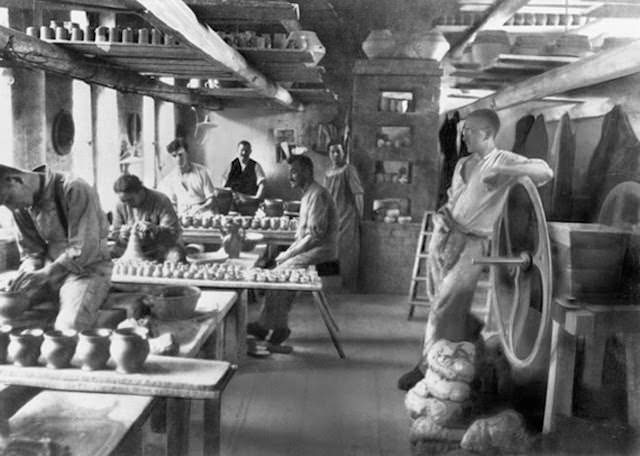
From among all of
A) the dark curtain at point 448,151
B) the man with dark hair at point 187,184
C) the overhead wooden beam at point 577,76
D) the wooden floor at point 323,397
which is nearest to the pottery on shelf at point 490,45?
the overhead wooden beam at point 577,76

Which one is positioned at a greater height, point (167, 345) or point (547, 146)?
point (547, 146)

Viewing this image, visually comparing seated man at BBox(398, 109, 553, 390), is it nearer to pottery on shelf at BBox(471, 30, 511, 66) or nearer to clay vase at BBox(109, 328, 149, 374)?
pottery on shelf at BBox(471, 30, 511, 66)

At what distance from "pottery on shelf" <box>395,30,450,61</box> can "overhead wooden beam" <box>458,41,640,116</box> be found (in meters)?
1.15

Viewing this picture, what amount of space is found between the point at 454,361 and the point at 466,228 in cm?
106

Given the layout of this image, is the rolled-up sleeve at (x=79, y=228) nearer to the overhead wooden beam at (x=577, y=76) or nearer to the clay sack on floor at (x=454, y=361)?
the clay sack on floor at (x=454, y=361)

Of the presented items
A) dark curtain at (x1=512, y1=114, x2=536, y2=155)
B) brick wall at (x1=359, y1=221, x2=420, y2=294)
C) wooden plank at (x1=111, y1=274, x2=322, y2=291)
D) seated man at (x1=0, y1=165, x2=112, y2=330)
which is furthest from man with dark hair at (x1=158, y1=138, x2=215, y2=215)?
seated man at (x1=0, y1=165, x2=112, y2=330)

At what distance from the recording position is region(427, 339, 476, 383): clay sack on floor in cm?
351

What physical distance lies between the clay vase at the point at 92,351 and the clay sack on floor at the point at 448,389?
71.3 inches

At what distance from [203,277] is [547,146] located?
3.37 m

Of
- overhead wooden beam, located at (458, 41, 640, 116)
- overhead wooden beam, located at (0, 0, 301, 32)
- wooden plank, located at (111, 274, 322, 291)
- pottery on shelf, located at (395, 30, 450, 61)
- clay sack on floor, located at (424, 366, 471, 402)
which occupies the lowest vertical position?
clay sack on floor, located at (424, 366, 471, 402)

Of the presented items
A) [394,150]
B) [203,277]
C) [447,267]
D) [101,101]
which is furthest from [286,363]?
[101,101]

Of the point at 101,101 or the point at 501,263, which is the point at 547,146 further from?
the point at 101,101

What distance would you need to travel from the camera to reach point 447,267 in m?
4.37

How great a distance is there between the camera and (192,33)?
143 inches
